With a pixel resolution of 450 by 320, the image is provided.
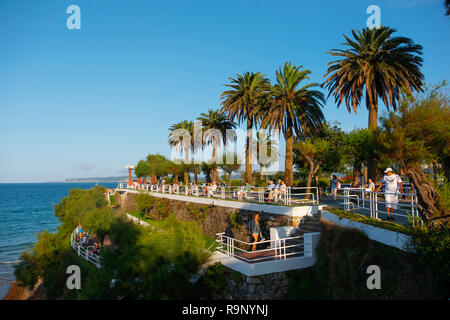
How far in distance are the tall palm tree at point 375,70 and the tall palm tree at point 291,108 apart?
2.40 m

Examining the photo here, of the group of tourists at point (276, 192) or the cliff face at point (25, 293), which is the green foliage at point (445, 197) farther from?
the cliff face at point (25, 293)

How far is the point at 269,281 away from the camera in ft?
35.9

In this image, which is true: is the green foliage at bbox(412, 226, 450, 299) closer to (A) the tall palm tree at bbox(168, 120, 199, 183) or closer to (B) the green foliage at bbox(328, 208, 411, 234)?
(B) the green foliage at bbox(328, 208, 411, 234)

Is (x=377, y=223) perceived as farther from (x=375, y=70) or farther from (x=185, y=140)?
(x=185, y=140)

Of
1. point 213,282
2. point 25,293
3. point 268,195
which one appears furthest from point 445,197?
point 25,293

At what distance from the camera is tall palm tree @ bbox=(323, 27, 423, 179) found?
77.4ft

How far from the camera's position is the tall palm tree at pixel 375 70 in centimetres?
2358

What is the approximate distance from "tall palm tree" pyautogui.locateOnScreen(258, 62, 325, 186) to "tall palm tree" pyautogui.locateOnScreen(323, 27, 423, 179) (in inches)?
94.4

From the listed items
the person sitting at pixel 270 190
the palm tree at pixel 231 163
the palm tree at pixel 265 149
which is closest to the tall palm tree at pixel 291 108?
the person sitting at pixel 270 190
